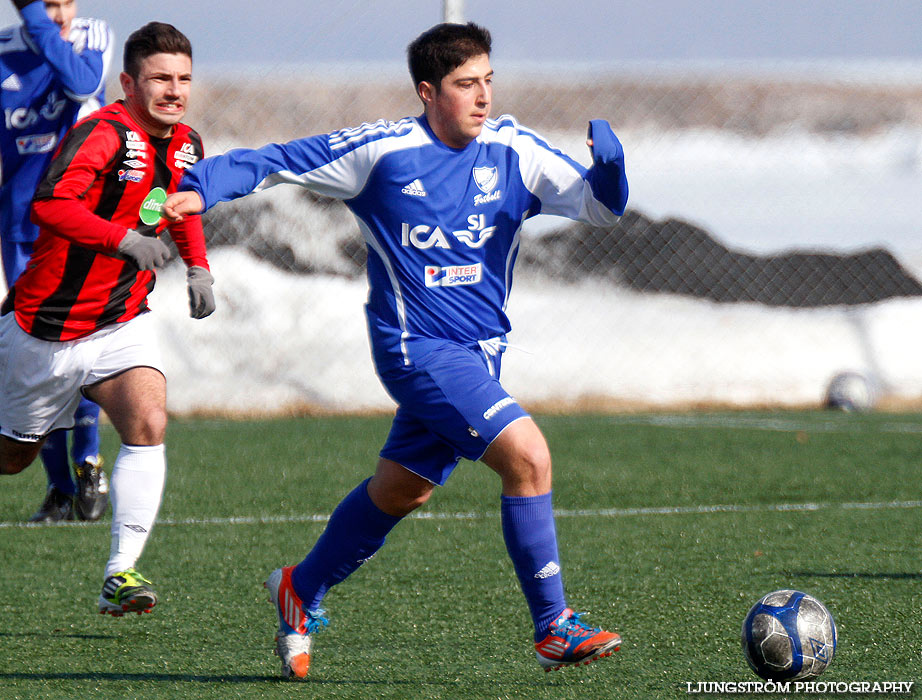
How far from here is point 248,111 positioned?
11.5 m

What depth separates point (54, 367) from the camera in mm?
4168

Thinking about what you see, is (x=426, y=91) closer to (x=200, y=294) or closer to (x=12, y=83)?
(x=200, y=294)

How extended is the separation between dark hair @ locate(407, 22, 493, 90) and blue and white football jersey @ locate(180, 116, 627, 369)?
142 millimetres

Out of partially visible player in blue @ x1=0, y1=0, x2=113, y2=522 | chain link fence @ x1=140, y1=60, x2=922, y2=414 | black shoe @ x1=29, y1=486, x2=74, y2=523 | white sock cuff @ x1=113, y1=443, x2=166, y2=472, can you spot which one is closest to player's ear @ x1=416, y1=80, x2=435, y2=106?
white sock cuff @ x1=113, y1=443, x2=166, y2=472

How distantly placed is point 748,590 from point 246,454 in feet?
14.1

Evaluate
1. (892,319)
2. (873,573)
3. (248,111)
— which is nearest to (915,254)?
(892,319)

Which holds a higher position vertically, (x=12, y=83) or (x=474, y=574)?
(x=12, y=83)

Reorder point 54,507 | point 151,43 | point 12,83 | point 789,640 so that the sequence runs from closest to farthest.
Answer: point 789,640, point 151,43, point 12,83, point 54,507

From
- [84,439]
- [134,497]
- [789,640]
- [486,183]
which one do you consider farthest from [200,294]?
[84,439]

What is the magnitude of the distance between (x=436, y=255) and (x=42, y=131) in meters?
2.74

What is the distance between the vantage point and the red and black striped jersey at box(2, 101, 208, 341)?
13.1ft

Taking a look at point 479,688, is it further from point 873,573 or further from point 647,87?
point 647,87

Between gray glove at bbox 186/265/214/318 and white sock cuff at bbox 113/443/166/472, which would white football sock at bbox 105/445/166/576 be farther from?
gray glove at bbox 186/265/214/318

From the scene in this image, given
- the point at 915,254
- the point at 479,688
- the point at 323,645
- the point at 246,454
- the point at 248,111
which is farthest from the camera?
the point at 915,254
